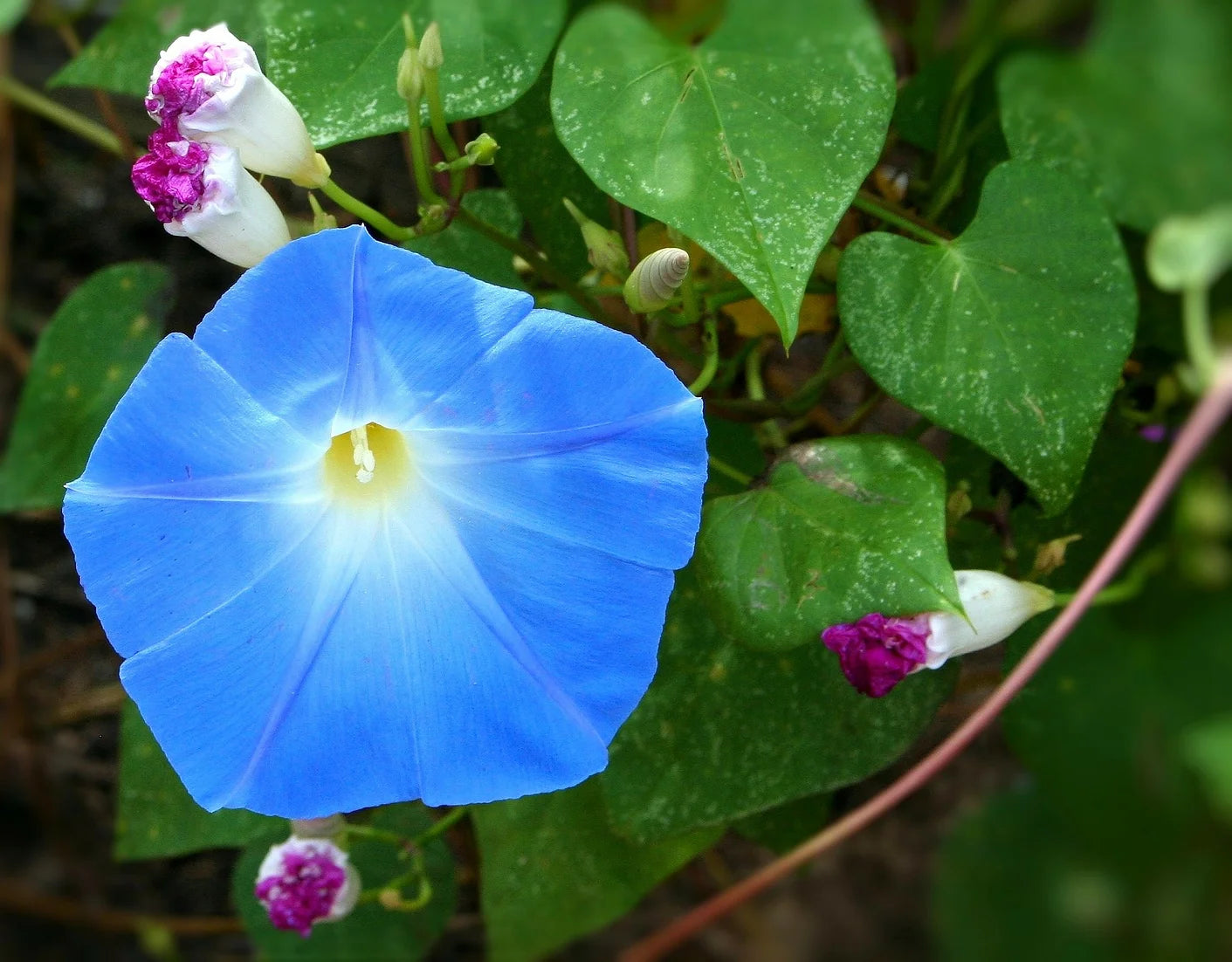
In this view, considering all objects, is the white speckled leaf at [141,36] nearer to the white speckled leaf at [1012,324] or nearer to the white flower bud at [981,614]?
the white speckled leaf at [1012,324]

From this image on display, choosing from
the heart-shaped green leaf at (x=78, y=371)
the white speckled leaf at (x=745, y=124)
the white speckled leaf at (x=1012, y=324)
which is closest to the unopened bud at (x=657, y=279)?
the white speckled leaf at (x=745, y=124)

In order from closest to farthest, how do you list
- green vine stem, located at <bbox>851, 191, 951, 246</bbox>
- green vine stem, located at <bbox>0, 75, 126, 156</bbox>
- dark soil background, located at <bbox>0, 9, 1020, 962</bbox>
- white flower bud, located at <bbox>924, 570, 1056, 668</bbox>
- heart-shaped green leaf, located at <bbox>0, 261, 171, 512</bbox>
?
white flower bud, located at <bbox>924, 570, 1056, 668</bbox> → green vine stem, located at <bbox>851, 191, 951, 246</bbox> → heart-shaped green leaf, located at <bbox>0, 261, 171, 512</bbox> → green vine stem, located at <bbox>0, 75, 126, 156</bbox> → dark soil background, located at <bbox>0, 9, 1020, 962</bbox>

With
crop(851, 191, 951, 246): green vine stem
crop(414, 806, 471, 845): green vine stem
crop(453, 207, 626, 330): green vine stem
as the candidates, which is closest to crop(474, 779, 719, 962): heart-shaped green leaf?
crop(414, 806, 471, 845): green vine stem

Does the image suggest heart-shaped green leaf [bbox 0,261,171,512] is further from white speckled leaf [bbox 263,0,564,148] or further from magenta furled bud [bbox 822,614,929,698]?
magenta furled bud [bbox 822,614,929,698]

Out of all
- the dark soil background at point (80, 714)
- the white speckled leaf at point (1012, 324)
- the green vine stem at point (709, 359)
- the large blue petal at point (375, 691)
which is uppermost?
the white speckled leaf at point (1012, 324)

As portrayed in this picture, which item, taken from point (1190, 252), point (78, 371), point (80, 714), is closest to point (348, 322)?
point (1190, 252)

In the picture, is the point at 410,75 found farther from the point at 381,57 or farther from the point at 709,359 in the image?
the point at 709,359
